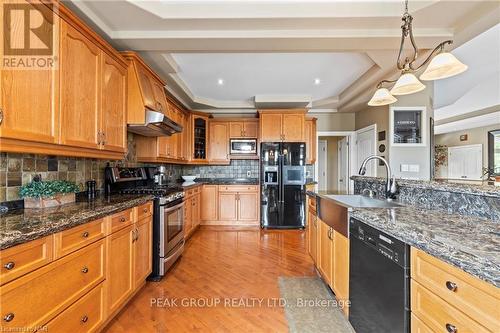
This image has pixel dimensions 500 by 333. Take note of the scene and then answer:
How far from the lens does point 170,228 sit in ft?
8.68

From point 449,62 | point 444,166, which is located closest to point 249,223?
point 449,62

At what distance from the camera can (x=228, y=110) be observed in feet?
16.7

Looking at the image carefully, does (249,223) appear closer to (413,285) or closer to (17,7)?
(413,285)

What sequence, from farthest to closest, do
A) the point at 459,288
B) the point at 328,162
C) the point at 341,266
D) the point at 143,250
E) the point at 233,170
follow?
1. the point at 328,162
2. the point at 233,170
3. the point at 143,250
4. the point at 341,266
5. the point at 459,288

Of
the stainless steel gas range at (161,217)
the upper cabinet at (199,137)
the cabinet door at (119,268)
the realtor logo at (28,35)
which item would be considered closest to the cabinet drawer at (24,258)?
the cabinet door at (119,268)

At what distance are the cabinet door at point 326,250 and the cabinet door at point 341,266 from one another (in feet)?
0.29

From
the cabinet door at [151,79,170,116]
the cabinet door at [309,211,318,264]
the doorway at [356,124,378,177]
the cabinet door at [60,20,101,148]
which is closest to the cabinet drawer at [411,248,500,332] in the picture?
the cabinet door at [309,211,318,264]

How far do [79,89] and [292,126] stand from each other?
3600 millimetres

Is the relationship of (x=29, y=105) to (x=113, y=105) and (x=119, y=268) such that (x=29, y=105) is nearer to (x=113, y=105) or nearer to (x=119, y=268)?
(x=113, y=105)

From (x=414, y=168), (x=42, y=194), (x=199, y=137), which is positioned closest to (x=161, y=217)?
(x=42, y=194)

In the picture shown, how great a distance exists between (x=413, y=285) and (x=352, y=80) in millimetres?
3449

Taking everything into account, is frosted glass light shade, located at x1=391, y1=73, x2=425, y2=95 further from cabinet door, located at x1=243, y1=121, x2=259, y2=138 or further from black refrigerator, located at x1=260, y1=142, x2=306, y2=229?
cabinet door, located at x1=243, y1=121, x2=259, y2=138

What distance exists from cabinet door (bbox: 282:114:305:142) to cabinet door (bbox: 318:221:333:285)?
2583mm

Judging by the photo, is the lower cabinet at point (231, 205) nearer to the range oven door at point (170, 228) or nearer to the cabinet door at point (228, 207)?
the cabinet door at point (228, 207)
